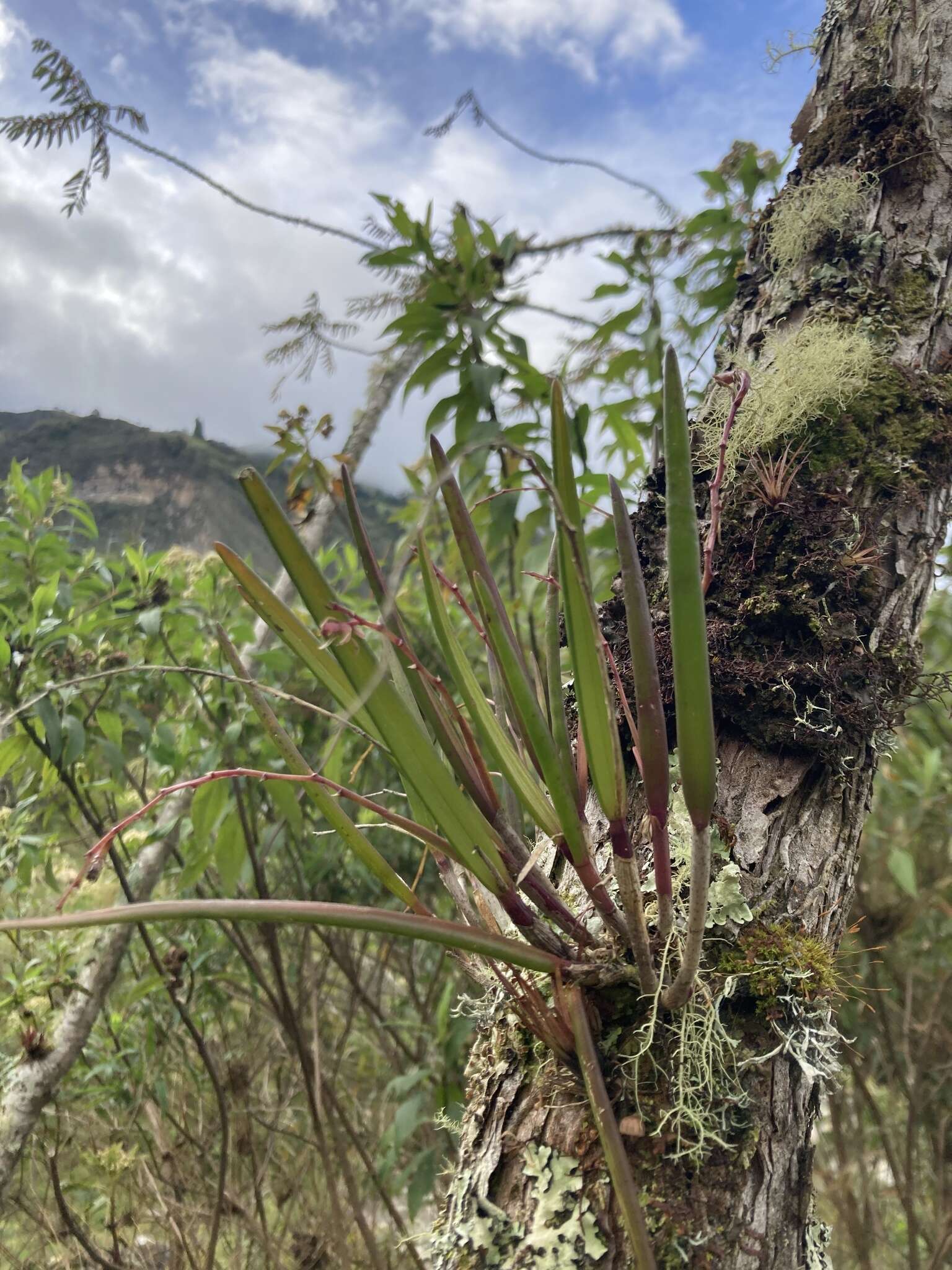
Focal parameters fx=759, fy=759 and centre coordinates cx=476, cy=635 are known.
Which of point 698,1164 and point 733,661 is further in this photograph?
point 733,661

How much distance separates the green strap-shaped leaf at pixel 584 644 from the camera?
40 centimetres

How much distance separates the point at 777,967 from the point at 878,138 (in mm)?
887

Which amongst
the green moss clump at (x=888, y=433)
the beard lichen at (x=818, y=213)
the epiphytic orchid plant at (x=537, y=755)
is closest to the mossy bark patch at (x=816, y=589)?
the green moss clump at (x=888, y=433)

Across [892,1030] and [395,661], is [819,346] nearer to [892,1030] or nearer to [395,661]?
[395,661]

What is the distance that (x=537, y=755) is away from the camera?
42 centimetres

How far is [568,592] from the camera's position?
40cm

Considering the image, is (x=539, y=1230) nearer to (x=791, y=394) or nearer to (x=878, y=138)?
(x=791, y=394)

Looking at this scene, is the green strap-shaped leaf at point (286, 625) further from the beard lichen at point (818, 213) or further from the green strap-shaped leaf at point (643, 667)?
the beard lichen at point (818, 213)

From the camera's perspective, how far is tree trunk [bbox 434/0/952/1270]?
0.46 metres

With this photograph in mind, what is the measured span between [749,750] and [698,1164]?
27cm

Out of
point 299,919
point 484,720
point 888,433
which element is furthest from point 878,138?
point 299,919

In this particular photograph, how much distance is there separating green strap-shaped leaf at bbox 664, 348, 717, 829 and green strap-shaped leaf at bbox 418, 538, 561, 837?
120 millimetres

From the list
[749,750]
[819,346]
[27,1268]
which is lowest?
[27,1268]

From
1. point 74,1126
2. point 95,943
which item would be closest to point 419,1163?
point 95,943
